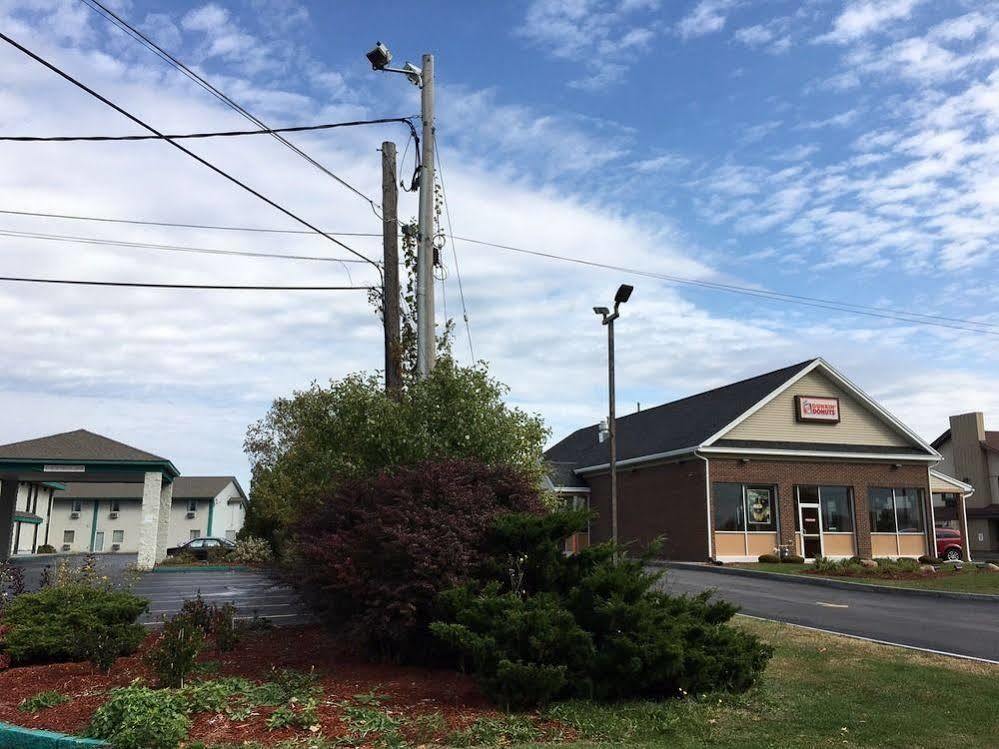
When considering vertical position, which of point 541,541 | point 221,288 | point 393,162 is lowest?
point 541,541

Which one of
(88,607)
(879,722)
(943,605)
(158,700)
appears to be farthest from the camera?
(943,605)

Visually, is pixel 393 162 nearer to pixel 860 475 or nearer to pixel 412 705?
pixel 412 705

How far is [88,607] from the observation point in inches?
398

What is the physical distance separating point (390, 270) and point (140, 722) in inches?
317

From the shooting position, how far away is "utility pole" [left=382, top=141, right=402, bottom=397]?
12.9 m

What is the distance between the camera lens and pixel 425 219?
44.6ft

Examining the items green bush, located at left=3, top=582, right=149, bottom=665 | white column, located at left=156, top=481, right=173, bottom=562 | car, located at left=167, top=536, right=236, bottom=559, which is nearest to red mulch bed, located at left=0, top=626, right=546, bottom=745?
green bush, located at left=3, top=582, right=149, bottom=665

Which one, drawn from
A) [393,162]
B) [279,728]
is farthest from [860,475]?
[279,728]

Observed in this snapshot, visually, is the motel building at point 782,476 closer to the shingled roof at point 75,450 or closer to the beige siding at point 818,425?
the beige siding at point 818,425

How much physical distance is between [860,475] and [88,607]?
2872cm

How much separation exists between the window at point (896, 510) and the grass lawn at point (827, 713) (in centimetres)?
2439

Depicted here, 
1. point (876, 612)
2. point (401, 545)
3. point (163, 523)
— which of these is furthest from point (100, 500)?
point (401, 545)

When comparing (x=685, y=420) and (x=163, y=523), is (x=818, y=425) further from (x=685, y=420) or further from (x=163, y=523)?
(x=163, y=523)

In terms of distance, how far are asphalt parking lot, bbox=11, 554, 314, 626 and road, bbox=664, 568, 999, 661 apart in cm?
594
